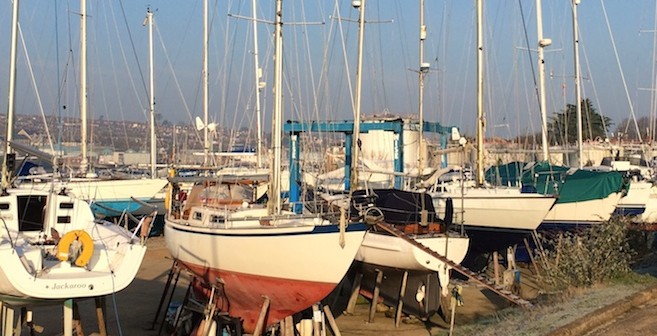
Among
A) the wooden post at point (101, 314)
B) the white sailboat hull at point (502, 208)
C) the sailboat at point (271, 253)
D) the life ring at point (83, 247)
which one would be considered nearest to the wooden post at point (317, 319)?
the sailboat at point (271, 253)

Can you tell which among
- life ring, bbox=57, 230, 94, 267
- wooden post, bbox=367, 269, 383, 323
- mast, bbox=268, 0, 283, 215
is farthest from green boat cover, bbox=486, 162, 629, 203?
life ring, bbox=57, 230, 94, 267

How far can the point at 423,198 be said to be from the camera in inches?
743

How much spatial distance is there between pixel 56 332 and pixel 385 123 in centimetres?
1585

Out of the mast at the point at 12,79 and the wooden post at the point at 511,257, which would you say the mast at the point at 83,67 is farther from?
the wooden post at the point at 511,257

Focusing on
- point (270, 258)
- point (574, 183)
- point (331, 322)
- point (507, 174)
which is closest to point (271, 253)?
point (270, 258)

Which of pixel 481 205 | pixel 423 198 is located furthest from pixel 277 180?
pixel 481 205

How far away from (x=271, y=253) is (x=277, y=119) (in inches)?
144

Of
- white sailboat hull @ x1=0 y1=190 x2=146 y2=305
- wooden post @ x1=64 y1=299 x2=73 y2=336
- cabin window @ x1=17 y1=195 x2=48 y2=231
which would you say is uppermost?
cabin window @ x1=17 y1=195 x2=48 y2=231

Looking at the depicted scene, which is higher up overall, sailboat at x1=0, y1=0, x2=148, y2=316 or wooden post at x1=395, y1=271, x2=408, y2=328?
sailboat at x1=0, y1=0, x2=148, y2=316

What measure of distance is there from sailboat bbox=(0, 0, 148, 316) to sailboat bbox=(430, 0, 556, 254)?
11.9 meters

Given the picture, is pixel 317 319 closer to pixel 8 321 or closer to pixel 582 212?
pixel 8 321

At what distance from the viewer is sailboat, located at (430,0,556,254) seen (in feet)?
75.0

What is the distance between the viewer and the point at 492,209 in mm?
23328

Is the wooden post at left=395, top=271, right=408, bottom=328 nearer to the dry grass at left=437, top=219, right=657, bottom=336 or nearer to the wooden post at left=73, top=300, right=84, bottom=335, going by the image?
the dry grass at left=437, top=219, right=657, bottom=336
